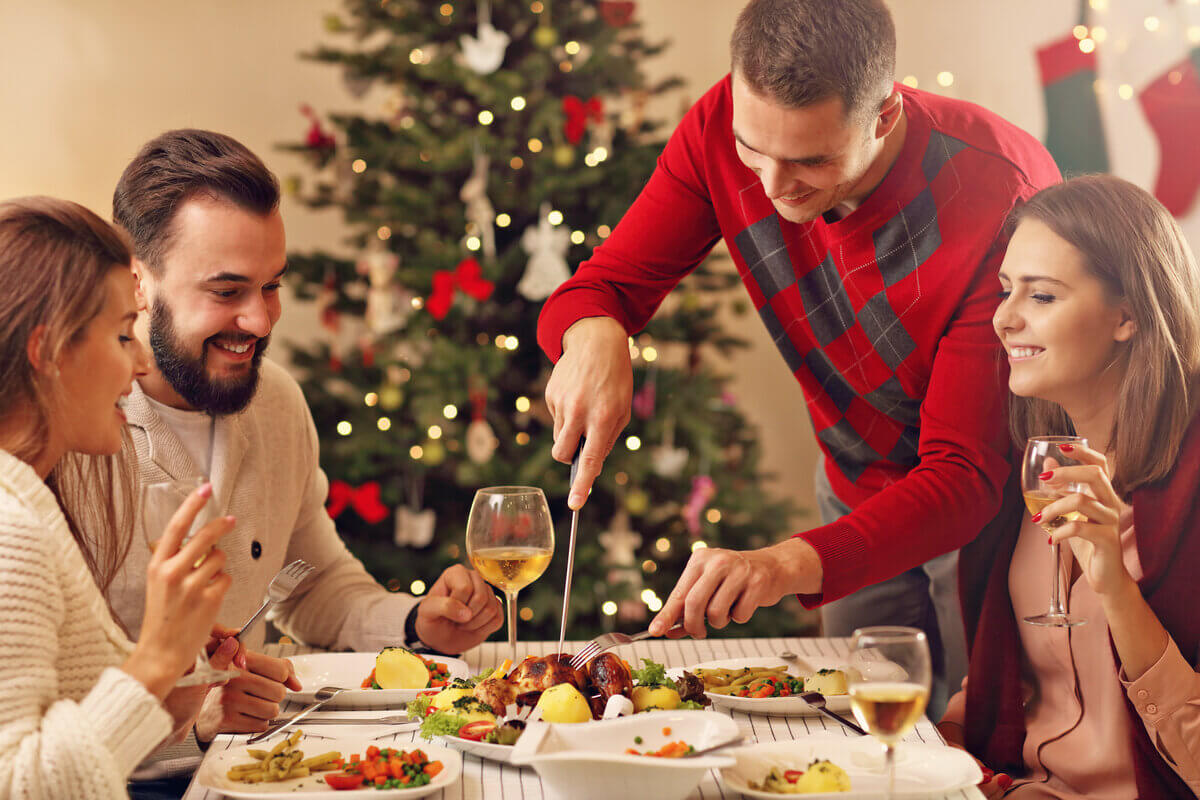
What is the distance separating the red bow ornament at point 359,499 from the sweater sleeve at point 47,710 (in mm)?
2492

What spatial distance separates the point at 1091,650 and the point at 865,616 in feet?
2.26

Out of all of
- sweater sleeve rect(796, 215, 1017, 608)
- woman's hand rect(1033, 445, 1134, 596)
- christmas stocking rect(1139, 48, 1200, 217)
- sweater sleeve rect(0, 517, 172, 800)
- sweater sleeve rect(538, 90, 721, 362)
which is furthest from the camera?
christmas stocking rect(1139, 48, 1200, 217)

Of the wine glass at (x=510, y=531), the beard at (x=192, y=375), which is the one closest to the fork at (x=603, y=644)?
the wine glass at (x=510, y=531)

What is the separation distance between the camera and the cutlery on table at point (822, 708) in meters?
1.40

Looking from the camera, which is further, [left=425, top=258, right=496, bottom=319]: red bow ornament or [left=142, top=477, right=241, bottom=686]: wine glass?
[left=425, top=258, right=496, bottom=319]: red bow ornament

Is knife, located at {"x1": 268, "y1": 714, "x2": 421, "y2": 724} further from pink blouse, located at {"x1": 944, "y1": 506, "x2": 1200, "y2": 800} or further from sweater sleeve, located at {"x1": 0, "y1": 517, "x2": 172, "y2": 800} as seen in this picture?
pink blouse, located at {"x1": 944, "y1": 506, "x2": 1200, "y2": 800}

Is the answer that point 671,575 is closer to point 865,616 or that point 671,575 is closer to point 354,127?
point 865,616

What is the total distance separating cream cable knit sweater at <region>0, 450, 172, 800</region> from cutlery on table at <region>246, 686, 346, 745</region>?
26cm

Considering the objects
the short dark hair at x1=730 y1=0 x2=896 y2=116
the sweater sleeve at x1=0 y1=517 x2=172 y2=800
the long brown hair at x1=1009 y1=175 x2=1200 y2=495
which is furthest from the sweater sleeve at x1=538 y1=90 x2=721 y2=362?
the sweater sleeve at x1=0 y1=517 x2=172 y2=800

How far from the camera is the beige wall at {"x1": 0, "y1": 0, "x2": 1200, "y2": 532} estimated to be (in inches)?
157

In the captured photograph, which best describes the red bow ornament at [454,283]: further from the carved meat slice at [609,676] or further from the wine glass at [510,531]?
the carved meat slice at [609,676]

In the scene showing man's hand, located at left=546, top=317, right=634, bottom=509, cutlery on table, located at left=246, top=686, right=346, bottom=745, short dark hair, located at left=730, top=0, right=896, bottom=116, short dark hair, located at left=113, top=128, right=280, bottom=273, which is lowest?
cutlery on table, located at left=246, top=686, right=346, bottom=745

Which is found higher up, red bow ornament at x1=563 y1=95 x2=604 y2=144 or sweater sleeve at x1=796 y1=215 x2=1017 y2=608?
red bow ornament at x1=563 y1=95 x2=604 y2=144

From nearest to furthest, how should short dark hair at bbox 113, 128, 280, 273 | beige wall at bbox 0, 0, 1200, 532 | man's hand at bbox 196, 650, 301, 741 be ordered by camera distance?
man's hand at bbox 196, 650, 301, 741 → short dark hair at bbox 113, 128, 280, 273 → beige wall at bbox 0, 0, 1200, 532
